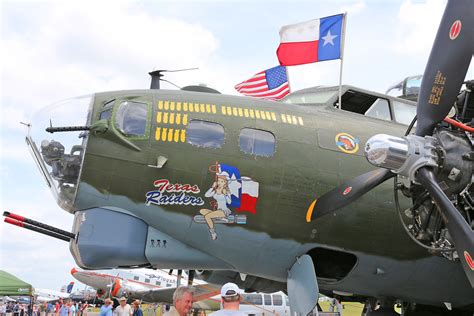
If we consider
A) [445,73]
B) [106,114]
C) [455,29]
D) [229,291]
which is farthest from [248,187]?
[229,291]

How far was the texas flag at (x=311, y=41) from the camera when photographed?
1212cm

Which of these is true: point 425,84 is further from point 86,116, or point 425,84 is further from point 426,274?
point 86,116

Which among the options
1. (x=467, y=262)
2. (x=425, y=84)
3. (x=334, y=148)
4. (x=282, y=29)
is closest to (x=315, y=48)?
(x=282, y=29)

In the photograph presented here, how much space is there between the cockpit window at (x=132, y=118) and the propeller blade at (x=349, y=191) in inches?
115

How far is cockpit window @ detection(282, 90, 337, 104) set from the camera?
34.7ft

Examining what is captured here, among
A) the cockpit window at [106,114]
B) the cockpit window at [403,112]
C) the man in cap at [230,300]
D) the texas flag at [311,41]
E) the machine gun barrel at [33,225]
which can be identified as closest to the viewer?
the man in cap at [230,300]

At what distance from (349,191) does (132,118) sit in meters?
3.44

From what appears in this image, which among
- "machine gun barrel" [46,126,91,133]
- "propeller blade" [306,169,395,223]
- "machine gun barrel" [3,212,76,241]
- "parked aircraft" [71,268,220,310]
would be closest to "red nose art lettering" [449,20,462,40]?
"propeller blade" [306,169,395,223]

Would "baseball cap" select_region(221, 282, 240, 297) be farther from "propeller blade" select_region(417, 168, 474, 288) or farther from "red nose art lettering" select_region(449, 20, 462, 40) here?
"red nose art lettering" select_region(449, 20, 462, 40)

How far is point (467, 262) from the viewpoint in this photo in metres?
7.03

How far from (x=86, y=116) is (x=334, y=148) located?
13.1 ft

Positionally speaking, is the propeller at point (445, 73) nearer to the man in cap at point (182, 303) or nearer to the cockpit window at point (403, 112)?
the cockpit window at point (403, 112)

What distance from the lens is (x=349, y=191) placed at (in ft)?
27.1

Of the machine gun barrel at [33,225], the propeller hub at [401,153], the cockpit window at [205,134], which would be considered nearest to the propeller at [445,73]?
the propeller hub at [401,153]
